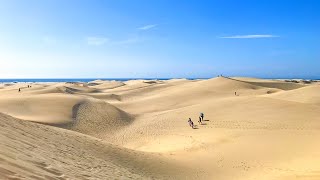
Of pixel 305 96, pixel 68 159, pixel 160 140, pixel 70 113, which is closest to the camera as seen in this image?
pixel 68 159

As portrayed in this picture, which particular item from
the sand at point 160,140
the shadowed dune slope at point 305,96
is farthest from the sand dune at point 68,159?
the shadowed dune slope at point 305,96

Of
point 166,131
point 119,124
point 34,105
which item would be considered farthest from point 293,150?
point 34,105

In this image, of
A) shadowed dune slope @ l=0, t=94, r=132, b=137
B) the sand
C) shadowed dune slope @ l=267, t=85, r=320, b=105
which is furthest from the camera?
shadowed dune slope @ l=267, t=85, r=320, b=105

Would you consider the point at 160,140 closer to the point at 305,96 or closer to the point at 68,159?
the point at 68,159

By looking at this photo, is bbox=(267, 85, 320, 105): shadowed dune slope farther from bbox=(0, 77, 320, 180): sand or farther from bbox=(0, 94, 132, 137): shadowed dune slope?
bbox=(0, 94, 132, 137): shadowed dune slope

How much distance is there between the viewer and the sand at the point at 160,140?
33.1ft

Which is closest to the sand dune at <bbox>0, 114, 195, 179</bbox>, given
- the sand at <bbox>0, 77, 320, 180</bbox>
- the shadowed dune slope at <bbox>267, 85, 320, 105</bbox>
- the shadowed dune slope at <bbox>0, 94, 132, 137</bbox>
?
the sand at <bbox>0, 77, 320, 180</bbox>

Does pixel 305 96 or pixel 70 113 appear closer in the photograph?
pixel 70 113

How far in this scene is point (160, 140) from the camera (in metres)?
23.2

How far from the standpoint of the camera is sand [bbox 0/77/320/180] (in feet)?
33.1

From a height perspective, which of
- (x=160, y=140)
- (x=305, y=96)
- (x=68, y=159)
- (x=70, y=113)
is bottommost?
(x=160, y=140)

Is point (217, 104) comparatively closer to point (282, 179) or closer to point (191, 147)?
point (191, 147)

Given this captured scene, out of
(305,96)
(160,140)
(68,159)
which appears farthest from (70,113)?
(305,96)

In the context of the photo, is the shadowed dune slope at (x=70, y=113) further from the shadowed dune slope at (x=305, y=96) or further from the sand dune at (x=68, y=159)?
the shadowed dune slope at (x=305, y=96)
